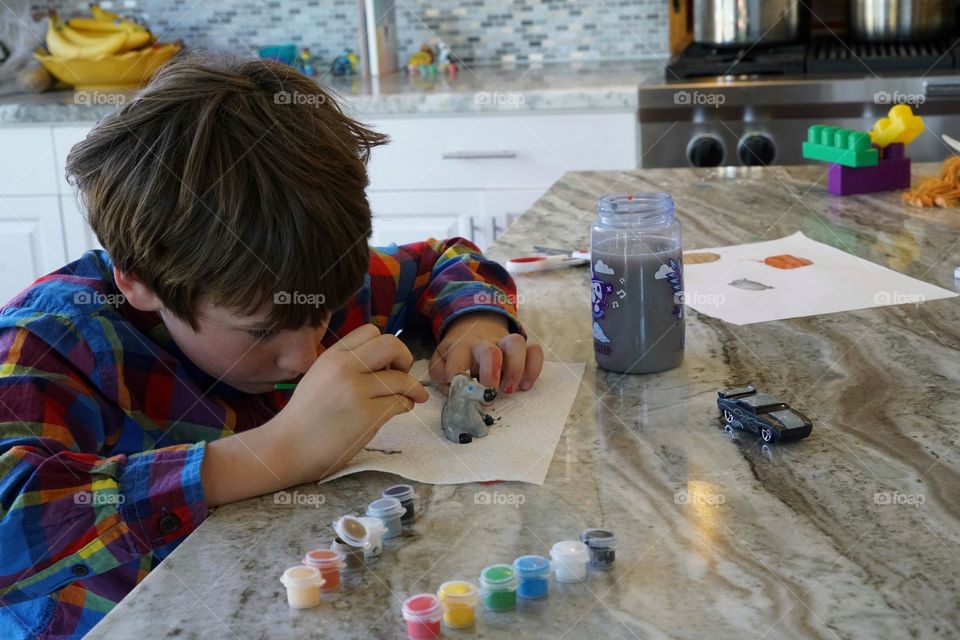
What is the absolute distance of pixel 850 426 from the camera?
93cm

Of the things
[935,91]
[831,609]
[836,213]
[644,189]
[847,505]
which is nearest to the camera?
[831,609]

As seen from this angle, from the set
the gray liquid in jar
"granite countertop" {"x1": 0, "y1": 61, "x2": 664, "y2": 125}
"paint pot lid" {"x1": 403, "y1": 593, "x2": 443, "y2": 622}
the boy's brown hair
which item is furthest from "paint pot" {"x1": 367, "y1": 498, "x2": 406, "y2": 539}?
"granite countertop" {"x1": 0, "y1": 61, "x2": 664, "y2": 125}

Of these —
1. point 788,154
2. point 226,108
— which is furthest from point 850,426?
point 788,154

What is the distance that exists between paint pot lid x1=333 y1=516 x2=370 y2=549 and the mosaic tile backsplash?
270cm

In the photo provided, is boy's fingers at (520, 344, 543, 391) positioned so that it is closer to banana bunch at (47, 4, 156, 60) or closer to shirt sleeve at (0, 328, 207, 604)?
shirt sleeve at (0, 328, 207, 604)

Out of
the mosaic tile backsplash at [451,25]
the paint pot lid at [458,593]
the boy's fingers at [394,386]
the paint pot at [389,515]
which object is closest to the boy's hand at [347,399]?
the boy's fingers at [394,386]

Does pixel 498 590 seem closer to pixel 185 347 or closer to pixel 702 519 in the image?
pixel 702 519

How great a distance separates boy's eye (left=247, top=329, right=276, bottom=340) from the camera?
102 centimetres

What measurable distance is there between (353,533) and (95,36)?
9.34 ft

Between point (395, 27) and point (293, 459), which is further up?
point (395, 27)

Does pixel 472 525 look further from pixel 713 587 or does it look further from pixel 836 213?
pixel 836 213

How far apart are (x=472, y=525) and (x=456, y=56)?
273 centimetres

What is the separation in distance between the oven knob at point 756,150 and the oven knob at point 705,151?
5cm

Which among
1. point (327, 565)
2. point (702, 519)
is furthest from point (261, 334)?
point (702, 519)
